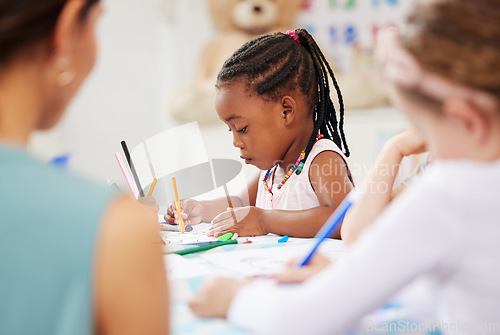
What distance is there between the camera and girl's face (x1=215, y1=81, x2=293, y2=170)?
1.16m

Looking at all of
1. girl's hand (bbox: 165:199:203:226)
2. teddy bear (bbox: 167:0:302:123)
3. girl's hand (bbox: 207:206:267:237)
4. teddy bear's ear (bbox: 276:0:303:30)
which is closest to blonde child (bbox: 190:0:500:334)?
girl's hand (bbox: 207:206:267:237)

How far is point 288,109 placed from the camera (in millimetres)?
1183

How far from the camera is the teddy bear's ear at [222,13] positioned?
256 centimetres

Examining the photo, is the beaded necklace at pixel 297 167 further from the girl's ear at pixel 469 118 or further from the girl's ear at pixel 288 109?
the girl's ear at pixel 469 118

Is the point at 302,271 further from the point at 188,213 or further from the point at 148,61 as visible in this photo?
the point at 148,61

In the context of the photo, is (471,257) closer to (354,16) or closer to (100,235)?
(100,235)

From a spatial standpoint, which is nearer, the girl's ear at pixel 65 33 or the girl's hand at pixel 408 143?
the girl's ear at pixel 65 33

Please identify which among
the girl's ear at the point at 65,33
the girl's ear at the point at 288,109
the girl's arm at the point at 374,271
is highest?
the girl's ear at the point at 65,33

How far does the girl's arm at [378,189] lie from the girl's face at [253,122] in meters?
0.42

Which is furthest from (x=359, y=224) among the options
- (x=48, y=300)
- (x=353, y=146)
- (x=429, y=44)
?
(x=353, y=146)

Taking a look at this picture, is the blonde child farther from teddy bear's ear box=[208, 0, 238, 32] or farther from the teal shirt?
teddy bear's ear box=[208, 0, 238, 32]

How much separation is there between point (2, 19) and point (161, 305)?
0.22 meters

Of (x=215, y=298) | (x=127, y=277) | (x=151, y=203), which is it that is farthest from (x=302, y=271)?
(x=151, y=203)

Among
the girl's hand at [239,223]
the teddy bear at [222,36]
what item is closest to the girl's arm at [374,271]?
the girl's hand at [239,223]
